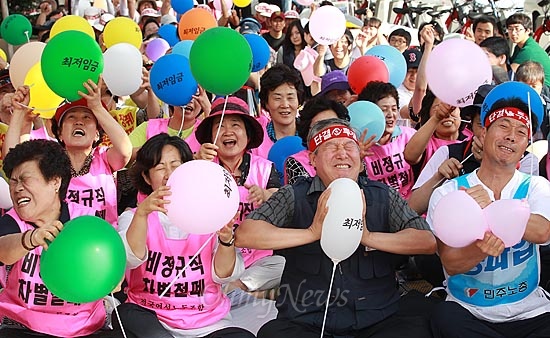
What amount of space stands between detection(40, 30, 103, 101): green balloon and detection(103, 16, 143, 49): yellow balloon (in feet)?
6.09

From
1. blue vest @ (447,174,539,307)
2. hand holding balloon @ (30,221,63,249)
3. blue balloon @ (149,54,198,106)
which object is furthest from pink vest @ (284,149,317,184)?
hand holding balloon @ (30,221,63,249)

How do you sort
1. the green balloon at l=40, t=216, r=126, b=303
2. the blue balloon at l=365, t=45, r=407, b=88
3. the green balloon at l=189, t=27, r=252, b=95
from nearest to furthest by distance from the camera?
the green balloon at l=40, t=216, r=126, b=303
the green balloon at l=189, t=27, r=252, b=95
the blue balloon at l=365, t=45, r=407, b=88

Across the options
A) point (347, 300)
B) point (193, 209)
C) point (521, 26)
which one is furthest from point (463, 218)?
point (521, 26)

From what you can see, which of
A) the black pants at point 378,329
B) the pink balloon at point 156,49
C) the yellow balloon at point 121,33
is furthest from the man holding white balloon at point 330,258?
the pink balloon at point 156,49

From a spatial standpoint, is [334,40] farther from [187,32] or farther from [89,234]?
[89,234]

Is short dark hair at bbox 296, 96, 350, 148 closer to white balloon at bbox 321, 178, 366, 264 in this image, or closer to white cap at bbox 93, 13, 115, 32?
white balloon at bbox 321, 178, 366, 264

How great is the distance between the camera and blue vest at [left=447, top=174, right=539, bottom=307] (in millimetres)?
2607

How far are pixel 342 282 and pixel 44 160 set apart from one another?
Answer: 1211 millimetres

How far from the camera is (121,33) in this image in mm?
5113

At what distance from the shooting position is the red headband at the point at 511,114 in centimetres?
267

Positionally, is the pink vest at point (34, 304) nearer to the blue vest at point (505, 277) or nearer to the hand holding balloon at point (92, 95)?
the hand holding balloon at point (92, 95)

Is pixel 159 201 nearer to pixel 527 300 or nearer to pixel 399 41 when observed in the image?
pixel 527 300

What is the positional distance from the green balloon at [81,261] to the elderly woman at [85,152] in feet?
3.22

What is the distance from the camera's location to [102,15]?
740 centimetres
